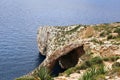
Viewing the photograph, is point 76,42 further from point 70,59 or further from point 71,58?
point 70,59

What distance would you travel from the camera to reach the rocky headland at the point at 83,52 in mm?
38219

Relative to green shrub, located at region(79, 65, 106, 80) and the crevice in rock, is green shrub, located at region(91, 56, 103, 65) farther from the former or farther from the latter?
the crevice in rock

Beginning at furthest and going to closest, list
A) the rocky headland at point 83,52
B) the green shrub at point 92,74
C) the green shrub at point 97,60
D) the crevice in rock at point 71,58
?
1. the crevice in rock at point 71,58
2. the green shrub at point 97,60
3. the rocky headland at point 83,52
4. the green shrub at point 92,74

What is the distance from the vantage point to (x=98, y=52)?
197 feet

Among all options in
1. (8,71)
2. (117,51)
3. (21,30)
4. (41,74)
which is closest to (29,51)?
(8,71)

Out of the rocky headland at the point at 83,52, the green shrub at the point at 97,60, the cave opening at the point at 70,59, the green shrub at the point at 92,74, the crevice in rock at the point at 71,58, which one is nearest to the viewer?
the green shrub at the point at 92,74

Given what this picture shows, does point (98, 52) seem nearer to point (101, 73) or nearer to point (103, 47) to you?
point (103, 47)

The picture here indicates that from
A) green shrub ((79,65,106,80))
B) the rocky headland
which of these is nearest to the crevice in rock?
the rocky headland

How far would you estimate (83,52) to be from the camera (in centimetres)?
7281

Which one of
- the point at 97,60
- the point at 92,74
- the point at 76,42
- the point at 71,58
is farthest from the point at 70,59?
the point at 92,74

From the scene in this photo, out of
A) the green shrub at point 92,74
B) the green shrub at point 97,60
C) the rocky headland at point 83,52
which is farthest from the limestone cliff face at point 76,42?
the green shrub at point 92,74

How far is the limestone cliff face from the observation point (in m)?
61.7

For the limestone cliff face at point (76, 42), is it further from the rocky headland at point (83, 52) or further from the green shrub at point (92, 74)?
the green shrub at point (92, 74)

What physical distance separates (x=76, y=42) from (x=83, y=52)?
291 cm
